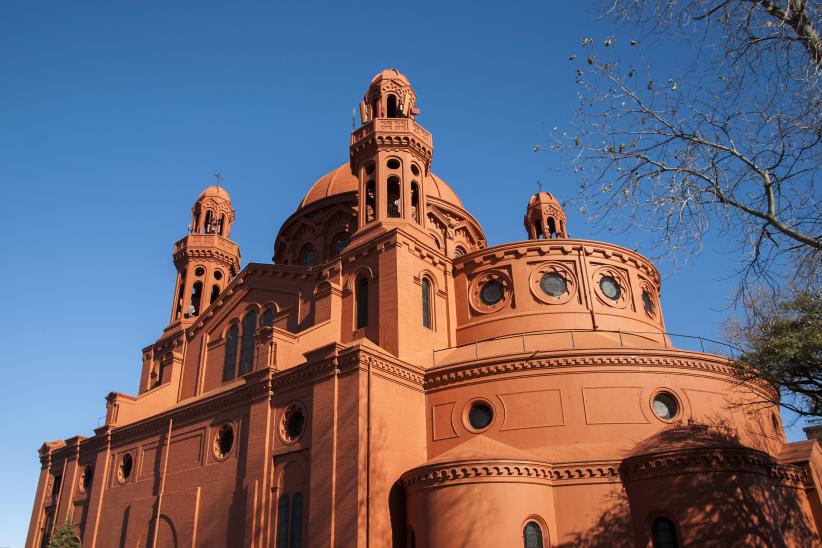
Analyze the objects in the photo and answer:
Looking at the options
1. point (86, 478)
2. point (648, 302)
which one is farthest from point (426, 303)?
point (86, 478)

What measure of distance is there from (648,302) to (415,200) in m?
11.2

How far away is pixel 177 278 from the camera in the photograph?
39062 millimetres

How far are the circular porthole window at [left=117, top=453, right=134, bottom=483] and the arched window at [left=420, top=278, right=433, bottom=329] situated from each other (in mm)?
14583

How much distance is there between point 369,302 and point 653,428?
10818 mm

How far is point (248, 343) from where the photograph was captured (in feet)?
99.6

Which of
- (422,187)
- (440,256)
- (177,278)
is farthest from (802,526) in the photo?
(177,278)

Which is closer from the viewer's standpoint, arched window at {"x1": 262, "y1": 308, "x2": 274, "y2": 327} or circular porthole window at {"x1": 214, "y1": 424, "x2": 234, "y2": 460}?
circular porthole window at {"x1": 214, "y1": 424, "x2": 234, "y2": 460}

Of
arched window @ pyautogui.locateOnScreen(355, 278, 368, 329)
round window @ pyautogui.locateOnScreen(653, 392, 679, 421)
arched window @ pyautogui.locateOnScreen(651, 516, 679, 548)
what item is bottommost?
arched window @ pyautogui.locateOnScreen(651, 516, 679, 548)

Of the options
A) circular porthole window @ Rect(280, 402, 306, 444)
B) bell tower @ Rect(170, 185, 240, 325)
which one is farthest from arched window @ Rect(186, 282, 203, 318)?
circular porthole window @ Rect(280, 402, 306, 444)

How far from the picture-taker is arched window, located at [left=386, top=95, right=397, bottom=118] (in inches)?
1250

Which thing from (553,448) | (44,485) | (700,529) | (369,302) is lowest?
(700,529)

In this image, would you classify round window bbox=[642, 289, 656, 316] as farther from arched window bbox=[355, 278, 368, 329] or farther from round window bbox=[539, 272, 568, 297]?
arched window bbox=[355, 278, 368, 329]

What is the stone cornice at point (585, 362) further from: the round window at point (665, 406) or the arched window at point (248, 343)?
the arched window at point (248, 343)

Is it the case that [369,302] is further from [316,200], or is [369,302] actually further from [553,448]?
[316,200]
